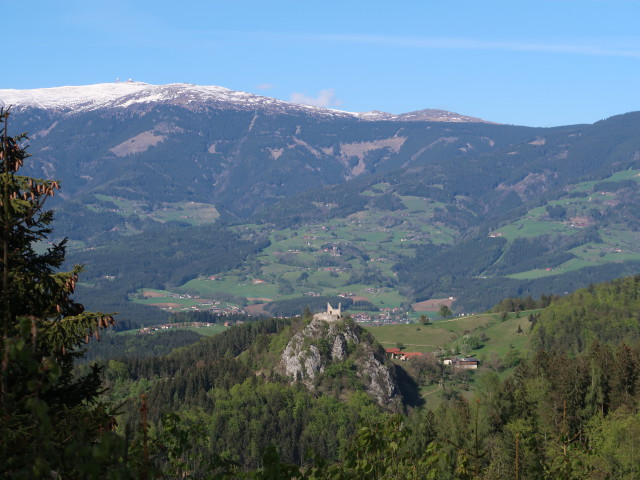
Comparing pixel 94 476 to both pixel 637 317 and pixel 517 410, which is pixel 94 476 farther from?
pixel 637 317

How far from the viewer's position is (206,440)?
66.2 ft

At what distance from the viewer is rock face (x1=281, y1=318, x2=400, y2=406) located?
18362 cm

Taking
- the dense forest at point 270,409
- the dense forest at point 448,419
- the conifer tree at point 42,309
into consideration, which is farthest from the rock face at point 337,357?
the conifer tree at point 42,309

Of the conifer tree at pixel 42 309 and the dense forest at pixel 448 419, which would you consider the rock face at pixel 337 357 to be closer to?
the dense forest at pixel 448 419

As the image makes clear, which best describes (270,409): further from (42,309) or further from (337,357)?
(42,309)

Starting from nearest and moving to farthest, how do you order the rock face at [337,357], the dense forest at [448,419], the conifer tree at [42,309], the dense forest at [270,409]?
1. the dense forest at [270,409]
2. the conifer tree at [42,309]
3. the dense forest at [448,419]
4. the rock face at [337,357]

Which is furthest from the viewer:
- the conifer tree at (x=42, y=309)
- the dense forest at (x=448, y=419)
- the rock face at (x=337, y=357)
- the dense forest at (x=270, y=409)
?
the rock face at (x=337, y=357)

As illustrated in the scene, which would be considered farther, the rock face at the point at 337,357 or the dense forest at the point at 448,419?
the rock face at the point at 337,357

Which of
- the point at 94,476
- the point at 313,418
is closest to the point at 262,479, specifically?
the point at 94,476

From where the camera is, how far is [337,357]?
18925 cm

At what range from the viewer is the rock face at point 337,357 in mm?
183625

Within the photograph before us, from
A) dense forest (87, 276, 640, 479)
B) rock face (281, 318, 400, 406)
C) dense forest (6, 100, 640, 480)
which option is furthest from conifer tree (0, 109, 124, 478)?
rock face (281, 318, 400, 406)

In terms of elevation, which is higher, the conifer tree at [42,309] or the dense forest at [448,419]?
the conifer tree at [42,309]

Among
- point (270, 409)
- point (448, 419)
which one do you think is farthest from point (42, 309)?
point (270, 409)
